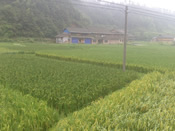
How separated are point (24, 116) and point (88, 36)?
1907 inches

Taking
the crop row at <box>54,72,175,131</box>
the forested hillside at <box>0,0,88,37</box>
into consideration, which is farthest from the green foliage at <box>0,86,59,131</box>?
the forested hillside at <box>0,0,88,37</box>

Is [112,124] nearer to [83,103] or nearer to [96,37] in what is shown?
[83,103]

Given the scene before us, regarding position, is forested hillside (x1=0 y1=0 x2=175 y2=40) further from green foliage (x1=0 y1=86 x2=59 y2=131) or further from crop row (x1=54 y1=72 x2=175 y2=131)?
crop row (x1=54 y1=72 x2=175 y2=131)

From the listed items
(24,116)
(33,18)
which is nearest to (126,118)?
(24,116)

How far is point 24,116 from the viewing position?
4.29 metres

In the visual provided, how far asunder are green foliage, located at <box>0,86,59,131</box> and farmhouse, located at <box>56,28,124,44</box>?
45.0 meters

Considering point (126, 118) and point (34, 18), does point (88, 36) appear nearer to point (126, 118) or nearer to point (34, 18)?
point (34, 18)

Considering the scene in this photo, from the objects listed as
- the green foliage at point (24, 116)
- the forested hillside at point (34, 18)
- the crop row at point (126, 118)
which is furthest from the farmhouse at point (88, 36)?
the crop row at point (126, 118)

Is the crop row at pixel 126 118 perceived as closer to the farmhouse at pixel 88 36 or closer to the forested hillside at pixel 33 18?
the forested hillside at pixel 33 18

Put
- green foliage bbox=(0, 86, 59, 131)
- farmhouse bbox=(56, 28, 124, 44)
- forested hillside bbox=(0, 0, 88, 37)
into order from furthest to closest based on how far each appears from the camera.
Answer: farmhouse bbox=(56, 28, 124, 44)
forested hillside bbox=(0, 0, 88, 37)
green foliage bbox=(0, 86, 59, 131)

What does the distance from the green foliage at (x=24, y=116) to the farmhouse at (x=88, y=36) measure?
4500 centimetres

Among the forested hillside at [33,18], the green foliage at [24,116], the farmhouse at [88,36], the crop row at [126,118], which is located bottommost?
the green foliage at [24,116]

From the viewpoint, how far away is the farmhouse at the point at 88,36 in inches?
1945

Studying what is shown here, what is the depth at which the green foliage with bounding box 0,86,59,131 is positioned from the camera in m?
3.86
